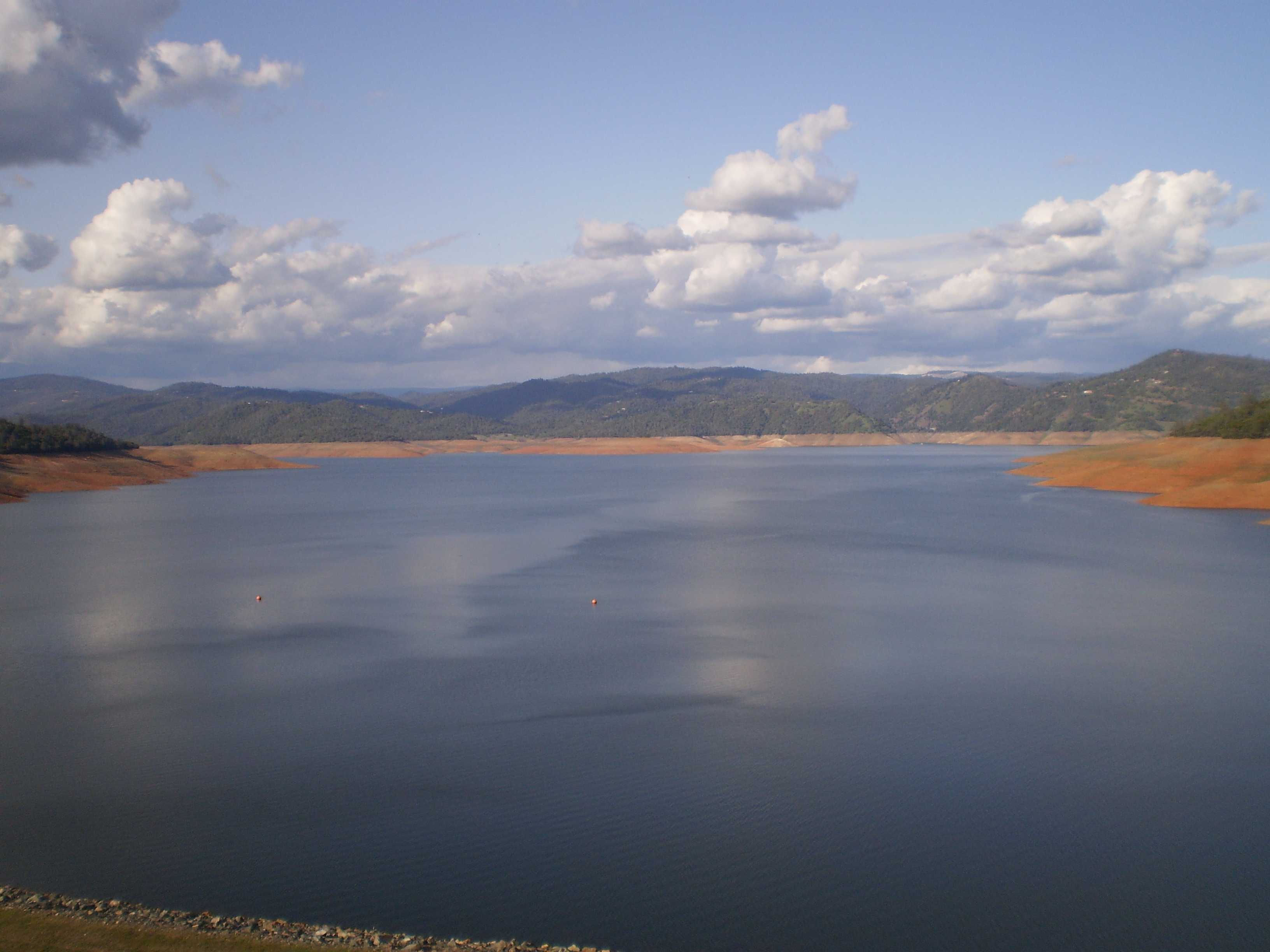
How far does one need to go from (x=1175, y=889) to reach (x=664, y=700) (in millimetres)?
7753

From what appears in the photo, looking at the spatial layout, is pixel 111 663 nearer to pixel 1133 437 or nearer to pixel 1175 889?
pixel 1175 889

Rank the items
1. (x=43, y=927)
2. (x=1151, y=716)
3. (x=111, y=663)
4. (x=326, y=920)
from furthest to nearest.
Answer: (x=111, y=663) → (x=1151, y=716) → (x=326, y=920) → (x=43, y=927)

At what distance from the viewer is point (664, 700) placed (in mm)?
15273

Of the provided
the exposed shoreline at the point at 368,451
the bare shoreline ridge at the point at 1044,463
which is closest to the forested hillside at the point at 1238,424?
the bare shoreline ridge at the point at 1044,463

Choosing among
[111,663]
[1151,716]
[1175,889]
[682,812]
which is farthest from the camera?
[111,663]

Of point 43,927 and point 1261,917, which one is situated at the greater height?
point 43,927

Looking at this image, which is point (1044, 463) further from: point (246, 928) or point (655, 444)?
point (246, 928)

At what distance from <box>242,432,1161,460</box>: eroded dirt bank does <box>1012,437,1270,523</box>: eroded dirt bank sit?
63477 millimetres

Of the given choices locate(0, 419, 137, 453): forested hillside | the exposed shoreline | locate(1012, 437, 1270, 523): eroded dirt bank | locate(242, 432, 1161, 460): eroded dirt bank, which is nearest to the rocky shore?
locate(1012, 437, 1270, 523): eroded dirt bank

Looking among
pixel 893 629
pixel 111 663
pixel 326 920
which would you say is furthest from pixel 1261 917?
pixel 111 663

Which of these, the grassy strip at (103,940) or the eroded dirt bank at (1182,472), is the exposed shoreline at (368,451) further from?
the grassy strip at (103,940)

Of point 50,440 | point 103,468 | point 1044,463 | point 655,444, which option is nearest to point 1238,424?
point 1044,463

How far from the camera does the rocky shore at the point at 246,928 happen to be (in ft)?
24.9

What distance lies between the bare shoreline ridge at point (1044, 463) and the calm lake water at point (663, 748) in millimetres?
22696
